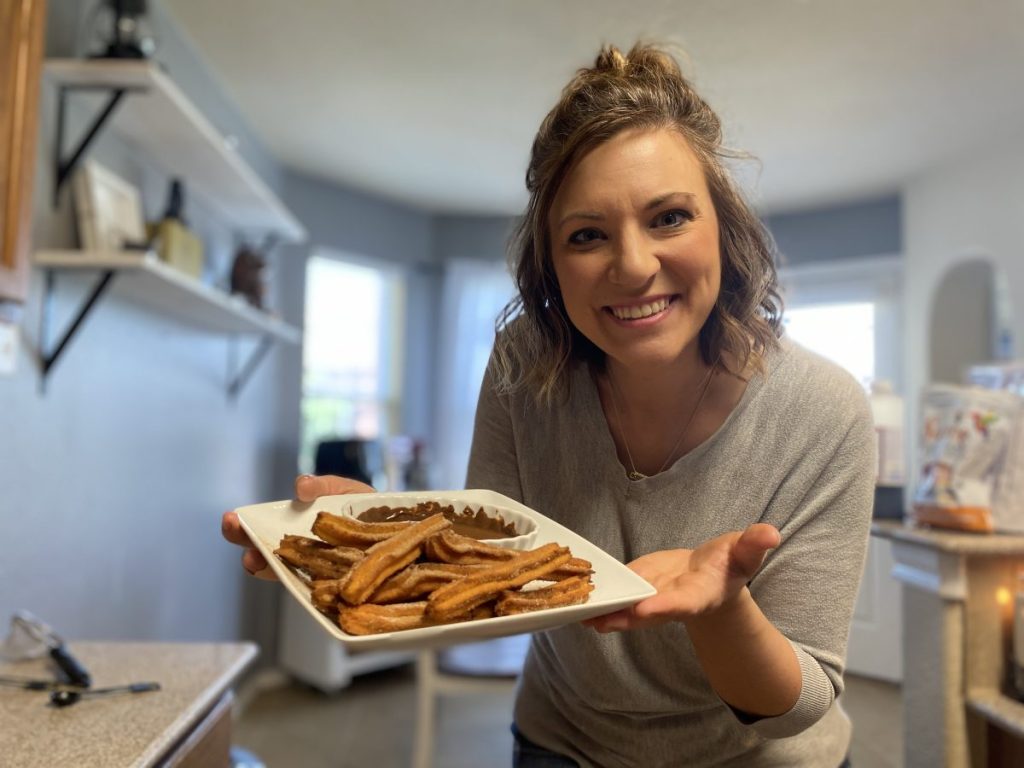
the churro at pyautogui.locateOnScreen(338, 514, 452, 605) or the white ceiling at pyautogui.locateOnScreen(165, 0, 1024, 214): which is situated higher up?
the white ceiling at pyautogui.locateOnScreen(165, 0, 1024, 214)

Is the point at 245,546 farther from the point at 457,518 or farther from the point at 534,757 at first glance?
the point at 534,757

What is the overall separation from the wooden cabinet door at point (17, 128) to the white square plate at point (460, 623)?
2.97 ft

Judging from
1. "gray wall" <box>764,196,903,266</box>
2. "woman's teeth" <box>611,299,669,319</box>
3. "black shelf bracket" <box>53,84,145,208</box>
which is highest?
"gray wall" <box>764,196,903,266</box>

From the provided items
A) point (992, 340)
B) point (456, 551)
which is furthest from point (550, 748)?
point (992, 340)

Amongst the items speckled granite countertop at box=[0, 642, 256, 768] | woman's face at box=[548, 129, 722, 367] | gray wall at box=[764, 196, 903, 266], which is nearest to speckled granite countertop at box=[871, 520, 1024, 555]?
woman's face at box=[548, 129, 722, 367]

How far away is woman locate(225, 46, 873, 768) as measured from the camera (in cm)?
71

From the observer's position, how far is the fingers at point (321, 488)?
0.76 meters

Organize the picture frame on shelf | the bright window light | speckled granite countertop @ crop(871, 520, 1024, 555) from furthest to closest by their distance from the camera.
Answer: the picture frame on shelf
speckled granite countertop @ crop(871, 520, 1024, 555)
the bright window light

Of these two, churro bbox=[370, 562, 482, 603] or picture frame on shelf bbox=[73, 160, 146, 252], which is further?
picture frame on shelf bbox=[73, 160, 146, 252]

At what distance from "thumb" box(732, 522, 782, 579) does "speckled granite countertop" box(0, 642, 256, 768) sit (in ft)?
2.50

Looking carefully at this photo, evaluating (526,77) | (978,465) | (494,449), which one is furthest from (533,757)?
(526,77)

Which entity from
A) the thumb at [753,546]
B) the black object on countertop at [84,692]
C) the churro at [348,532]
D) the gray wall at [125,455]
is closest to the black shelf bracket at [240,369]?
the gray wall at [125,455]

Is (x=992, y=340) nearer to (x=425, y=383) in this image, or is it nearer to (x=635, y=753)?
(x=425, y=383)

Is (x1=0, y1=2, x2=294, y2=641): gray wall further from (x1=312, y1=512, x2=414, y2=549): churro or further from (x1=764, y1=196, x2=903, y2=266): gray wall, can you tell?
(x1=764, y1=196, x2=903, y2=266): gray wall
